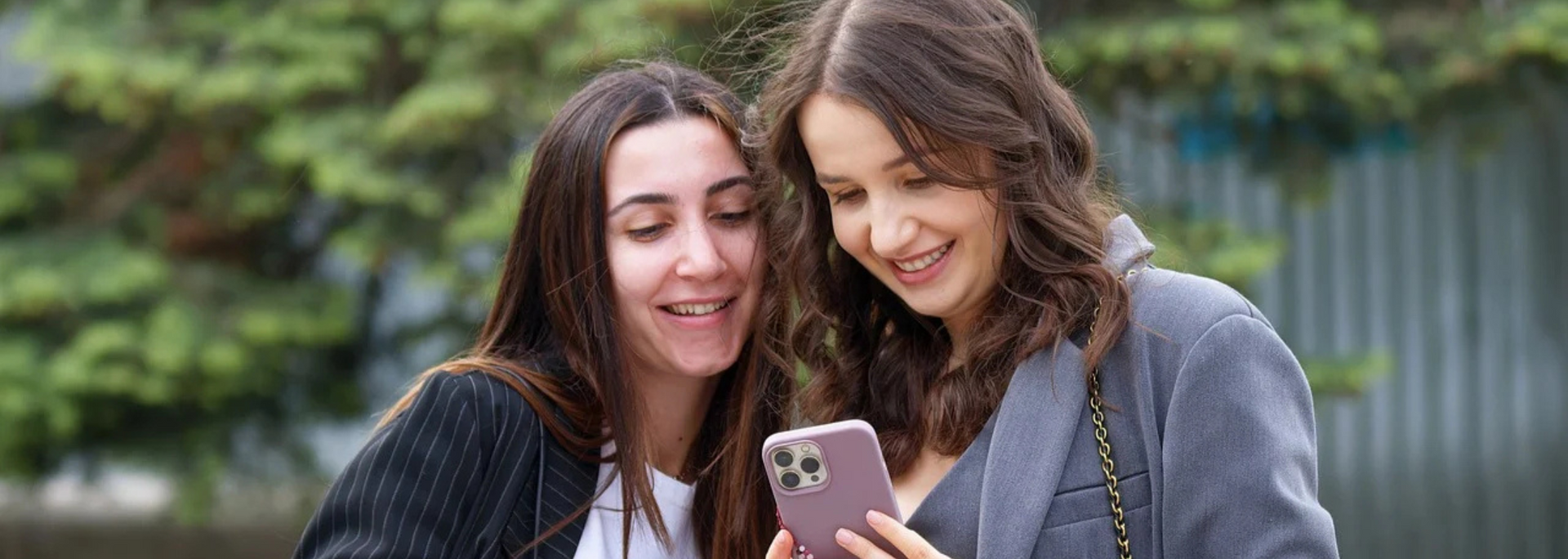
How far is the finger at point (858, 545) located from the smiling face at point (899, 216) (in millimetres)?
323

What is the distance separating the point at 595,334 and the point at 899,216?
713 mm

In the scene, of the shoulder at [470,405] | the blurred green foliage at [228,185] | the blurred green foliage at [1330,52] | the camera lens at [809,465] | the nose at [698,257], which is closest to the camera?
the camera lens at [809,465]

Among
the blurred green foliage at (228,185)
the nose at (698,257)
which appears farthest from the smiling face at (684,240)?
the blurred green foliage at (228,185)

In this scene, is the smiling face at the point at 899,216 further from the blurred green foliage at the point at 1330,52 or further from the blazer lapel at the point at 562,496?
the blurred green foliage at the point at 1330,52

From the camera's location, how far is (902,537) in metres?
2.16

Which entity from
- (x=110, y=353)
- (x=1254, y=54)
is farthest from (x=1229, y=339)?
(x=110, y=353)

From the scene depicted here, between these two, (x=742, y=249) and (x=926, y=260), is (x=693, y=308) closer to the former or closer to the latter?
(x=742, y=249)

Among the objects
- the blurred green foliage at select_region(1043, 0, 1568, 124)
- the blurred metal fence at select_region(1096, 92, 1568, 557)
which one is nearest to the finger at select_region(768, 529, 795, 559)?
the blurred green foliage at select_region(1043, 0, 1568, 124)

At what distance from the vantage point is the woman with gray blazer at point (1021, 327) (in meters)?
2.02

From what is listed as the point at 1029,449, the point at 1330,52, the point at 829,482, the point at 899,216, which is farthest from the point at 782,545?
the point at 1330,52

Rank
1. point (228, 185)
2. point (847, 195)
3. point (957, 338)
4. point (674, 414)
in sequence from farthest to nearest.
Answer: point (228, 185) < point (674, 414) < point (957, 338) < point (847, 195)

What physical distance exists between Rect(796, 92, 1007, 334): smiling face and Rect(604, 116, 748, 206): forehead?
402mm

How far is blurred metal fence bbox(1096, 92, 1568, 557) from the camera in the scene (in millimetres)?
6883

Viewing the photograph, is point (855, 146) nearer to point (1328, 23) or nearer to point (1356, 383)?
point (1328, 23)
